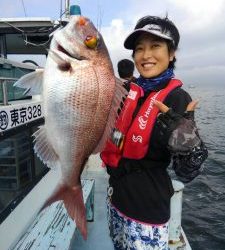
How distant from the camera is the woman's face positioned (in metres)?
2.73

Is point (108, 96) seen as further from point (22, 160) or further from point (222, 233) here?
point (222, 233)

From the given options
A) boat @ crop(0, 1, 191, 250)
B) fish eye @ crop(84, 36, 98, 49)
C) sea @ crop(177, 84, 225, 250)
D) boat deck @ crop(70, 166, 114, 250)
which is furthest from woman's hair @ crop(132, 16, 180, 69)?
sea @ crop(177, 84, 225, 250)

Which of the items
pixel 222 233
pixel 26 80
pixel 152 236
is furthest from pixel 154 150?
pixel 222 233

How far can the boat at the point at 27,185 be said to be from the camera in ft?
13.6

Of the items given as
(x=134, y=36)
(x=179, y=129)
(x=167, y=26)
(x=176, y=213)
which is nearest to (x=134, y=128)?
(x=179, y=129)

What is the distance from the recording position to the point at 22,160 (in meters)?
5.20

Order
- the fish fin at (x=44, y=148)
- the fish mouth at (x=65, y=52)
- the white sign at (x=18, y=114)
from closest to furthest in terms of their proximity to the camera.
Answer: the fish mouth at (x=65, y=52) < the fish fin at (x=44, y=148) < the white sign at (x=18, y=114)

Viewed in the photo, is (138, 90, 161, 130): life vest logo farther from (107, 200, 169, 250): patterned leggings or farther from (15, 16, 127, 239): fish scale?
(107, 200, 169, 250): patterned leggings

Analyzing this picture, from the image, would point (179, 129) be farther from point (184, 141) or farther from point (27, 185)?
point (27, 185)

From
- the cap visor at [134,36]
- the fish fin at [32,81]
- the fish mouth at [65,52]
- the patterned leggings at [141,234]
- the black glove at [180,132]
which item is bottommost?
the patterned leggings at [141,234]

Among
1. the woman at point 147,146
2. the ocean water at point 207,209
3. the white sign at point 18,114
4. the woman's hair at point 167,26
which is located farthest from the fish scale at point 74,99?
the ocean water at point 207,209

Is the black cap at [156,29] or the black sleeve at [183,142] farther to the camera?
the black cap at [156,29]

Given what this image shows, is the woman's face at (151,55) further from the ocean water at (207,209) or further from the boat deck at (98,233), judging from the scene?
the ocean water at (207,209)

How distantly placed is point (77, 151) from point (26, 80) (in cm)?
54
